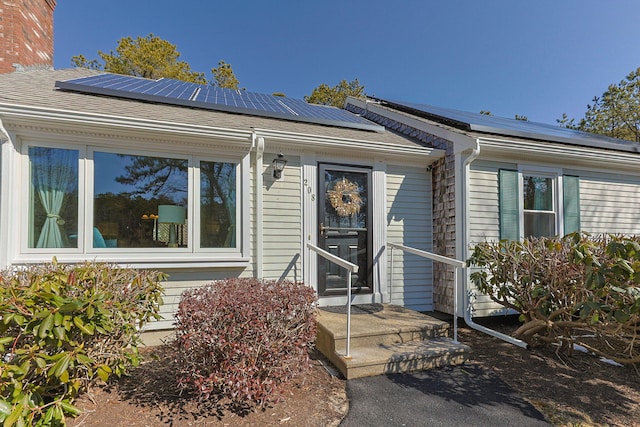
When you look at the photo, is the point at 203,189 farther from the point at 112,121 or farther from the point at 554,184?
the point at 554,184

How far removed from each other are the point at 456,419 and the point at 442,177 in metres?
3.83

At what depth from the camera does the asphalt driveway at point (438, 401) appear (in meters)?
2.60

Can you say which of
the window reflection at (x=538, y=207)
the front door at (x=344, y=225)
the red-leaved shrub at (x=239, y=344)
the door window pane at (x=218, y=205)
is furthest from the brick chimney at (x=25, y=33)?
the window reflection at (x=538, y=207)

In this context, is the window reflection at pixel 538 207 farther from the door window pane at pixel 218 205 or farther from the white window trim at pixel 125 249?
the door window pane at pixel 218 205

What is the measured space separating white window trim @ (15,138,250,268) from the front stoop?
5.37 feet

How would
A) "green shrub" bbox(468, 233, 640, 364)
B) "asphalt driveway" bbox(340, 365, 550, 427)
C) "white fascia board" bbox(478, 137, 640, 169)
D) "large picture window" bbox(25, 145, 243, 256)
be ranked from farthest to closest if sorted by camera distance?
"white fascia board" bbox(478, 137, 640, 169) → "large picture window" bbox(25, 145, 243, 256) → "green shrub" bbox(468, 233, 640, 364) → "asphalt driveway" bbox(340, 365, 550, 427)

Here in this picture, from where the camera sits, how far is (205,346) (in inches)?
99.0

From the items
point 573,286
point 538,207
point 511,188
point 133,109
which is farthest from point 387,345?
point 133,109

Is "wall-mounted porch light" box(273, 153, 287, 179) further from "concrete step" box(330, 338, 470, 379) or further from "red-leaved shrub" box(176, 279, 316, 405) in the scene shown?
"concrete step" box(330, 338, 470, 379)

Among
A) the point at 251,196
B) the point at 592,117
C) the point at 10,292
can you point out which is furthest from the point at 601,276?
the point at 592,117

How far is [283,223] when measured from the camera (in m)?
4.86

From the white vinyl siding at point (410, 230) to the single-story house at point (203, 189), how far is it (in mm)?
22

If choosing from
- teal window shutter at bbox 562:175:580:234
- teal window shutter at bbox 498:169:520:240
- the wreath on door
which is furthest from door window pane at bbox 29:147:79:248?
teal window shutter at bbox 562:175:580:234

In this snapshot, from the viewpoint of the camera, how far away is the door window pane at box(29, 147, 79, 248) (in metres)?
3.73
